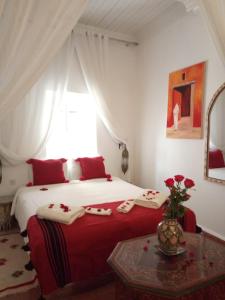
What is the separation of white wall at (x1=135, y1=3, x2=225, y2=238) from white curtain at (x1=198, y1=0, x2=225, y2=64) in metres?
0.82

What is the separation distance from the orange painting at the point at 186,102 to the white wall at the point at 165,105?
0.08 m

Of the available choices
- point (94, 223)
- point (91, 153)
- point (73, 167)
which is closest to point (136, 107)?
point (91, 153)

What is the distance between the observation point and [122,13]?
350 centimetres

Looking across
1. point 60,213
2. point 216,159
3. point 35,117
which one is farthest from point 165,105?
point 60,213

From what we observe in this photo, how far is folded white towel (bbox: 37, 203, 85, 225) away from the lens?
2.01m

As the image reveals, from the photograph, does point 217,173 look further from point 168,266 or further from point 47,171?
point 47,171

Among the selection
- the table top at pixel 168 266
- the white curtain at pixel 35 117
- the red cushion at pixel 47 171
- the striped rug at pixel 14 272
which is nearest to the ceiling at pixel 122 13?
the white curtain at pixel 35 117

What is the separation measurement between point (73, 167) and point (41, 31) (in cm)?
244

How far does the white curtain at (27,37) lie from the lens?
1569 millimetres

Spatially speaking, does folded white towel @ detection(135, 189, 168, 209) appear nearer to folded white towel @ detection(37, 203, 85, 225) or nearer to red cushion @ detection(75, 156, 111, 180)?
folded white towel @ detection(37, 203, 85, 225)

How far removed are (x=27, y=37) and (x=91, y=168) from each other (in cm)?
237

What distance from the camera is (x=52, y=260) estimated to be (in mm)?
1796

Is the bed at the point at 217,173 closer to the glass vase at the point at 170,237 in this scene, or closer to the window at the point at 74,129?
the glass vase at the point at 170,237

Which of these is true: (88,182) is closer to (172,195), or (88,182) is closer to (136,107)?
(136,107)
